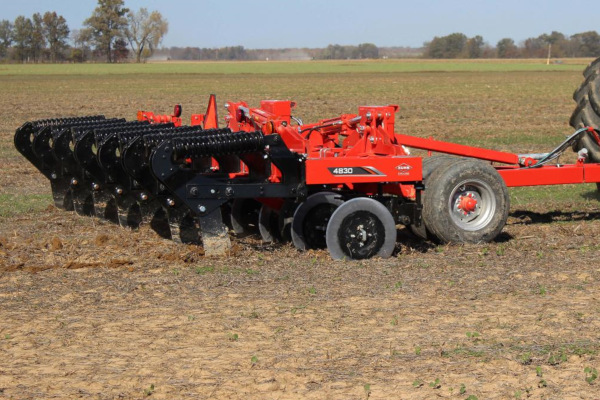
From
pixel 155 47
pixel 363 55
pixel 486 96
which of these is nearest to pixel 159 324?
pixel 486 96

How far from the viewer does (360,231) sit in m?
7.58

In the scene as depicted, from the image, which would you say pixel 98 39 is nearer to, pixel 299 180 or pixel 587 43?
pixel 587 43

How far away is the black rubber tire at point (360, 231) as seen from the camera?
7.51 m

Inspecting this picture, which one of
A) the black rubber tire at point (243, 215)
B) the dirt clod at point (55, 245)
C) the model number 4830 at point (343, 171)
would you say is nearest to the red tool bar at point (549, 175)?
the model number 4830 at point (343, 171)

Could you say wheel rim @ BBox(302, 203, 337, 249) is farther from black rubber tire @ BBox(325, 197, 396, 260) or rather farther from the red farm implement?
black rubber tire @ BBox(325, 197, 396, 260)

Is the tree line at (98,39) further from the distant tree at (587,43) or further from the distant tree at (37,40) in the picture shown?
the distant tree at (587,43)

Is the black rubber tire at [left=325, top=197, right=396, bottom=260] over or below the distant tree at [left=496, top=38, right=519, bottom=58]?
below

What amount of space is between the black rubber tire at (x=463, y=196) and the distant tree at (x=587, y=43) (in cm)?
11996

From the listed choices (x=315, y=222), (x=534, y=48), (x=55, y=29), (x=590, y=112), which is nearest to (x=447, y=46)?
(x=534, y=48)

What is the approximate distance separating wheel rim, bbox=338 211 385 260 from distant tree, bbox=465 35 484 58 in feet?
405

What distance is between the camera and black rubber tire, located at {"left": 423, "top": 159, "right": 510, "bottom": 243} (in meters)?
7.89

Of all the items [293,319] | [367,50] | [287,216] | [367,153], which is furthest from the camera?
[367,50]

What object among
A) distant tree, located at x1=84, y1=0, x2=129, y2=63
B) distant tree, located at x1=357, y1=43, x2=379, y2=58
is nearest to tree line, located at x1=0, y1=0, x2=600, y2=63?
distant tree, located at x1=84, y1=0, x2=129, y2=63

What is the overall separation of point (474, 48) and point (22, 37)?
202 feet
